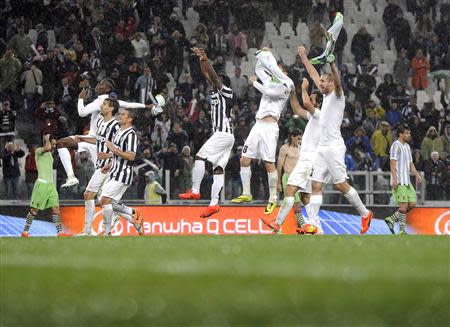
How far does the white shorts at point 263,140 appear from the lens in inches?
537

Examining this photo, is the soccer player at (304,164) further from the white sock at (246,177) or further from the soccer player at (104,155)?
the soccer player at (104,155)

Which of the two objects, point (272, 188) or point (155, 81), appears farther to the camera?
point (155, 81)

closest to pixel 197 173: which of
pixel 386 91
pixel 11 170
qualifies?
pixel 11 170

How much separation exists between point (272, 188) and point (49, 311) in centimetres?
1090

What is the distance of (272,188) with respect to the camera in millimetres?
14078

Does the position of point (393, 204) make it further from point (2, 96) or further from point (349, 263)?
point (349, 263)

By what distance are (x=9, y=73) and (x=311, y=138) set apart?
12.9 metres

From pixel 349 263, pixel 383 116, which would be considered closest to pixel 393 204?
pixel 383 116

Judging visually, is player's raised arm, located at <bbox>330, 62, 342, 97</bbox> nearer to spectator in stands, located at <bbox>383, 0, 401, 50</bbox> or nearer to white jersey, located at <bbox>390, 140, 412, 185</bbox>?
white jersey, located at <bbox>390, 140, 412, 185</bbox>

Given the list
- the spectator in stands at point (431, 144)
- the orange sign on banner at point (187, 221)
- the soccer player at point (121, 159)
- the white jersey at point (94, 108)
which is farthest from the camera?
the spectator in stands at point (431, 144)

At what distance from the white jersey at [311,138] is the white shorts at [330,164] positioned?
872 mm

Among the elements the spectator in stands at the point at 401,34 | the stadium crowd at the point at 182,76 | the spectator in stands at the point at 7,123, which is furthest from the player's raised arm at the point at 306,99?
the spectator in stands at the point at 401,34

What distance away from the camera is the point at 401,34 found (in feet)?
93.0

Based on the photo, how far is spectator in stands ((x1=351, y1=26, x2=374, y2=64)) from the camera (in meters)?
27.4
